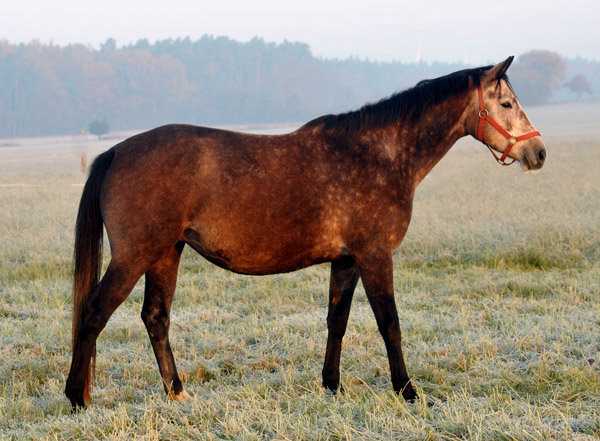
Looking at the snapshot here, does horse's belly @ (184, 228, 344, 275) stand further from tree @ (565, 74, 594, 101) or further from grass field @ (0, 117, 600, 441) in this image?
tree @ (565, 74, 594, 101)

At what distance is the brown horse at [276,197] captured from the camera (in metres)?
4.39

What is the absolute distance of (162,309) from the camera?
4.85 m

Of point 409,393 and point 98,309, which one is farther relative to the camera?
point 409,393

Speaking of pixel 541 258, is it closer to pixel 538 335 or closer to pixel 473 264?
pixel 473 264

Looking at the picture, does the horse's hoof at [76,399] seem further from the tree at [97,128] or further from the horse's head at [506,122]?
the tree at [97,128]

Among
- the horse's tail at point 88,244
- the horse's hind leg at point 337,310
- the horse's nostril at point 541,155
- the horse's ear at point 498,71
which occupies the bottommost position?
the horse's hind leg at point 337,310

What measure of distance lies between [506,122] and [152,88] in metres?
124

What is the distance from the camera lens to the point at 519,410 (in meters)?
4.12

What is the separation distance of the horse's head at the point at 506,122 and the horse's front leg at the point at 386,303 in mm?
1289

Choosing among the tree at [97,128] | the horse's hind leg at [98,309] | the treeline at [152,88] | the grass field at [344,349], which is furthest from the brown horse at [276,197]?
the treeline at [152,88]

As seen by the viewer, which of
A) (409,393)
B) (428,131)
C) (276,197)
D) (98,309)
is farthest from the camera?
(428,131)

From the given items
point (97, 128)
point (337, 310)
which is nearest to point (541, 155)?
point (337, 310)

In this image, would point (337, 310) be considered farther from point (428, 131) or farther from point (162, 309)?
point (428, 131)

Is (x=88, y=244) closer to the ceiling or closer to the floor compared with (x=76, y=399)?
closer to the ceiling
